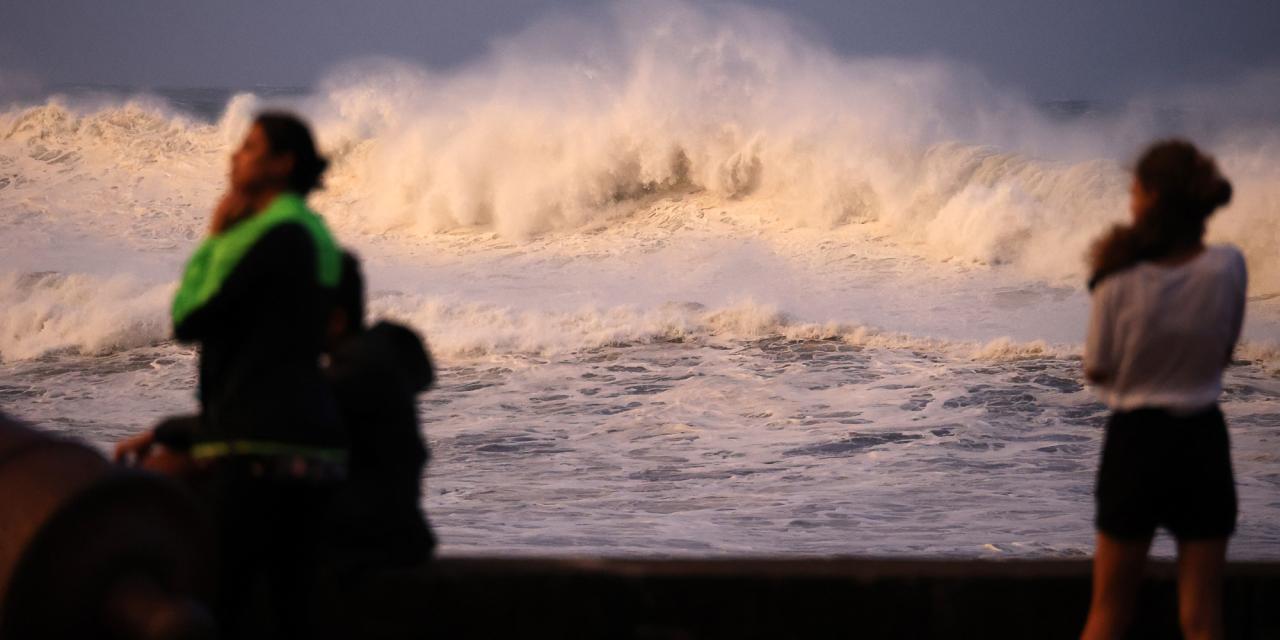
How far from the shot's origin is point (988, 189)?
19.4 meters

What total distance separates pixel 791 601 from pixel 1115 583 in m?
0.70

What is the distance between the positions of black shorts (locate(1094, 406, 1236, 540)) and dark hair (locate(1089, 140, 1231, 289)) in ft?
1.02

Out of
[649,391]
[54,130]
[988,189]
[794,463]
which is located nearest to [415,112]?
[54,130]

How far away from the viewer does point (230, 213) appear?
8.37 ft

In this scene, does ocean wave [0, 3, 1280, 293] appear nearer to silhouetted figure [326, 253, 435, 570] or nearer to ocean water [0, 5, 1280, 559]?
ocean water [0, 5, 1280, 559]

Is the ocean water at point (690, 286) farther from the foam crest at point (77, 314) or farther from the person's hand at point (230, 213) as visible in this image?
the person's hand at point (230, 213)

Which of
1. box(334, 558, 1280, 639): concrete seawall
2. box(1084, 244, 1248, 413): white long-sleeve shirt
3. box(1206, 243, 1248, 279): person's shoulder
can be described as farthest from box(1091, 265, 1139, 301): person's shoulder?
box(334, 558, 1280, 639): concrete seawall

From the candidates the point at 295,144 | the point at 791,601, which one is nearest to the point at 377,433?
the point at 295,144

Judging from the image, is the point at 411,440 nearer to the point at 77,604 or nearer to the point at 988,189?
the point at 77,604

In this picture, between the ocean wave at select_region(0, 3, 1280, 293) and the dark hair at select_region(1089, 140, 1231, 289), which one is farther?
the ocean wave at select_region(0, 3, 1280, 293)

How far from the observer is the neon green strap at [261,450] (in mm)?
2434

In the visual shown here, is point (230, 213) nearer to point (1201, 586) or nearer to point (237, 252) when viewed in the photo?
point (237, 252)

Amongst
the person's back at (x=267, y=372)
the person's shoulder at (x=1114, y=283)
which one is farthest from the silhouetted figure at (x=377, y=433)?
the person's shoulder at (x=1114, y=283)

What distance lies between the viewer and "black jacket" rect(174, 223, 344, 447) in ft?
7.89
